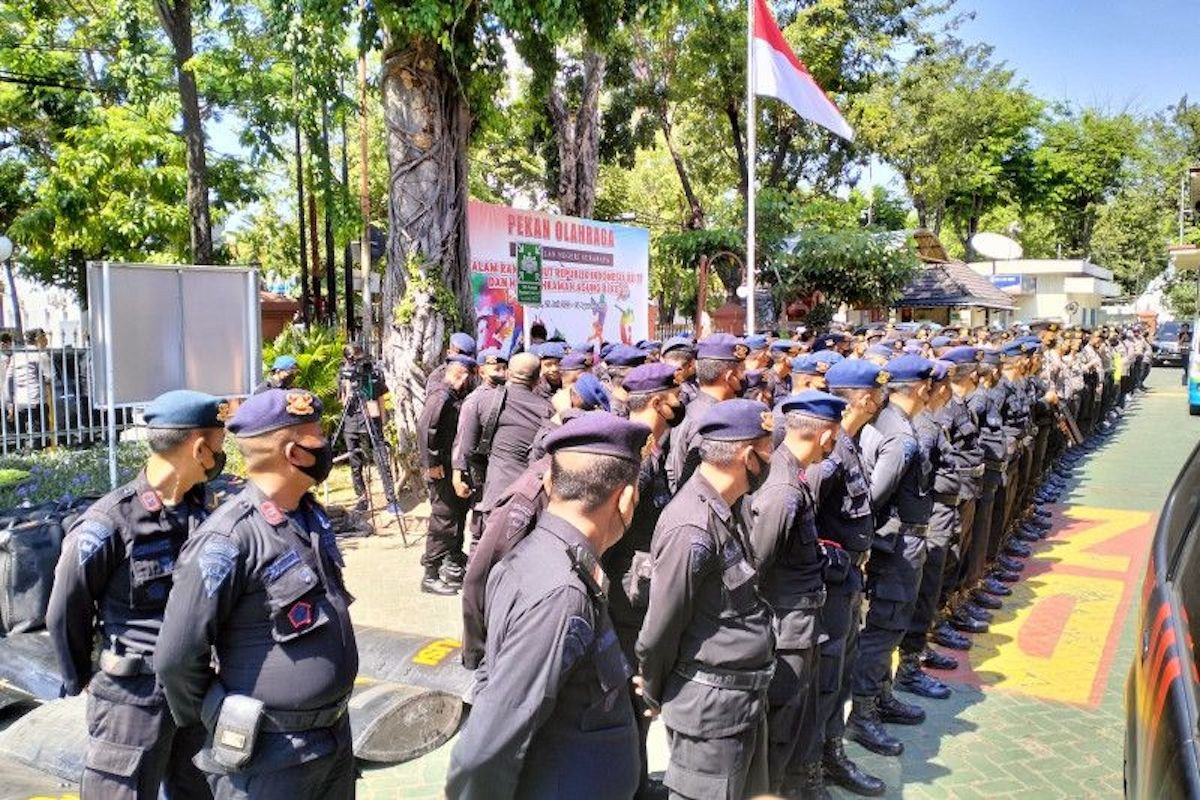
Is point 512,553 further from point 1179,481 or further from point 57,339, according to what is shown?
point 57,339

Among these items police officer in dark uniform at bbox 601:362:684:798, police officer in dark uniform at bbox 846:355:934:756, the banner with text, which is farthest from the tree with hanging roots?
police officer in dark uniform at bbox 846:355:934:756

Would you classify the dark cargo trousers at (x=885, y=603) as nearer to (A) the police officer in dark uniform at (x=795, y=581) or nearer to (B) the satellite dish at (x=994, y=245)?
(A) the police officer in dark uniform at (x=795, y=581)

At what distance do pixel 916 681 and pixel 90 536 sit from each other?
A: 4394mm

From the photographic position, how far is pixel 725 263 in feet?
72.4

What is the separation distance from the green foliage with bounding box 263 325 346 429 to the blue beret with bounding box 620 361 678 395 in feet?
22.6

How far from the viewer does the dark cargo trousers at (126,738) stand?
9.72 feet

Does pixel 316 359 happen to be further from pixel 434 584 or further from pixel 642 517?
pixel 642 517

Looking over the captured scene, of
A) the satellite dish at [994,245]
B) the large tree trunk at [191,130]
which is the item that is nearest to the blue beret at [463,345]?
the large tree trunk at [191,130]

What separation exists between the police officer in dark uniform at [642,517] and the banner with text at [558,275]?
6.38 meters

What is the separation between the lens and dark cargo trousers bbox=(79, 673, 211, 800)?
2963mm

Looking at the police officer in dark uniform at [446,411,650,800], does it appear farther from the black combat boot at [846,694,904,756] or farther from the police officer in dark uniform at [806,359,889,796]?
the black combat boot at [846,694,904,756]

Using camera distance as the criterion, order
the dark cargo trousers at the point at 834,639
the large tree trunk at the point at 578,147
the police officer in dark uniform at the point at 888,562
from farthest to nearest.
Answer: the large tree trunk at the point at 578,147 < the police officer in dark uniform at the point at 888,562 < the dark cargo trousers at the point at 834,639

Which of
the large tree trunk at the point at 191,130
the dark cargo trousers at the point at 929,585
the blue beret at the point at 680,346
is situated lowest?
the dark cargo trousers at the point at 929,585

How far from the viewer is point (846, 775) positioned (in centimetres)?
418
